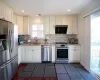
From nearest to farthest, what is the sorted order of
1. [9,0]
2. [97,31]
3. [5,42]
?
[5,42] → [9,0] → [97,31]

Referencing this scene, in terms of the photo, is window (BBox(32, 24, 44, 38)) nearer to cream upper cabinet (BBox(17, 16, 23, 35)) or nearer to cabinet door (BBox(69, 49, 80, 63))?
cream upper cabinet (BBox(17, 16, 23, 35))

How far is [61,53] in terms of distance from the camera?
16.3 ft

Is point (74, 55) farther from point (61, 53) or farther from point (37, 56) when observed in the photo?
point (37, 56)

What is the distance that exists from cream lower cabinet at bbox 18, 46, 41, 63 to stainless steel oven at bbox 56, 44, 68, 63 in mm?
929

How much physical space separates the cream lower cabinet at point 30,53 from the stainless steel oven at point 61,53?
93 cm

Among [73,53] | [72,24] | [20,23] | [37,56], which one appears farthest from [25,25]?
[73,53]

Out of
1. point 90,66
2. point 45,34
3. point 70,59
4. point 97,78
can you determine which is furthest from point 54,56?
point 97,78

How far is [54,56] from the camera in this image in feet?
16.4

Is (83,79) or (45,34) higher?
(45,34)

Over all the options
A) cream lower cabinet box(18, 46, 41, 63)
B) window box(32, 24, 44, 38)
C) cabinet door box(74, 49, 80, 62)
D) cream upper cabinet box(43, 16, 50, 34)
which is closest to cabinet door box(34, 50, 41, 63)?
cream lower cabinet box(18, 46, 41, 63)

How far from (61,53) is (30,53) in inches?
61.9

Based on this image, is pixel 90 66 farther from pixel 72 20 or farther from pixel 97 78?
pixel 72 20

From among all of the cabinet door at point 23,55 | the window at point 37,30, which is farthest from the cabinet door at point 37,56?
the window at point 37,30

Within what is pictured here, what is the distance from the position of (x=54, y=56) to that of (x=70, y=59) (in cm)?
83
